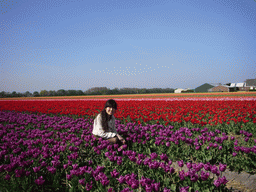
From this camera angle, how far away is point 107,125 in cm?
552

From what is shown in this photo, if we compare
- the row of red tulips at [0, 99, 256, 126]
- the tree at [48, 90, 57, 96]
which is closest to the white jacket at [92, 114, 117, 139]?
the row of red tulips at [0, 99, 256, 126]

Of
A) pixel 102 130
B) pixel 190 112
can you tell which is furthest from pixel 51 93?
pixel 102 130

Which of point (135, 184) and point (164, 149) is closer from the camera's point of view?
point (135, 184)

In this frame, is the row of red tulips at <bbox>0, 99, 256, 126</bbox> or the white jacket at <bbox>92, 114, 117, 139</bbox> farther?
the row of red tulips at <bbox>0, 99, 256, 126</bbox>

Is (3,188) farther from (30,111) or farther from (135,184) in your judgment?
(30,111)

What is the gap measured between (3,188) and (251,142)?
23.1ft

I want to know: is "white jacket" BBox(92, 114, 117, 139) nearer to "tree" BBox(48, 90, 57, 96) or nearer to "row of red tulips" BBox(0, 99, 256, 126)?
"row of red tulips" BBox(0, 99, 256, 126)

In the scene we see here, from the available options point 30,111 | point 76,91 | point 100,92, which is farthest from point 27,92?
point 30,111

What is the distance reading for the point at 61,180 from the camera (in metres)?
3.77

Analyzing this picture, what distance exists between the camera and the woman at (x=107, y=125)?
5291 mm

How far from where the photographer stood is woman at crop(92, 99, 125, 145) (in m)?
5.29

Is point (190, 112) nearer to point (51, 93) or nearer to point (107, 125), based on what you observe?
point (107, 125)

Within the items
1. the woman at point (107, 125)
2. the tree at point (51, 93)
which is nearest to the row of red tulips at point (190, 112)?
the woman at point (107, 125)

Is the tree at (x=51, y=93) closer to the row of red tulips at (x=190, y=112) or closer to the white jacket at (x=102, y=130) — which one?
the row of red tulips at (x=190, y=112)
